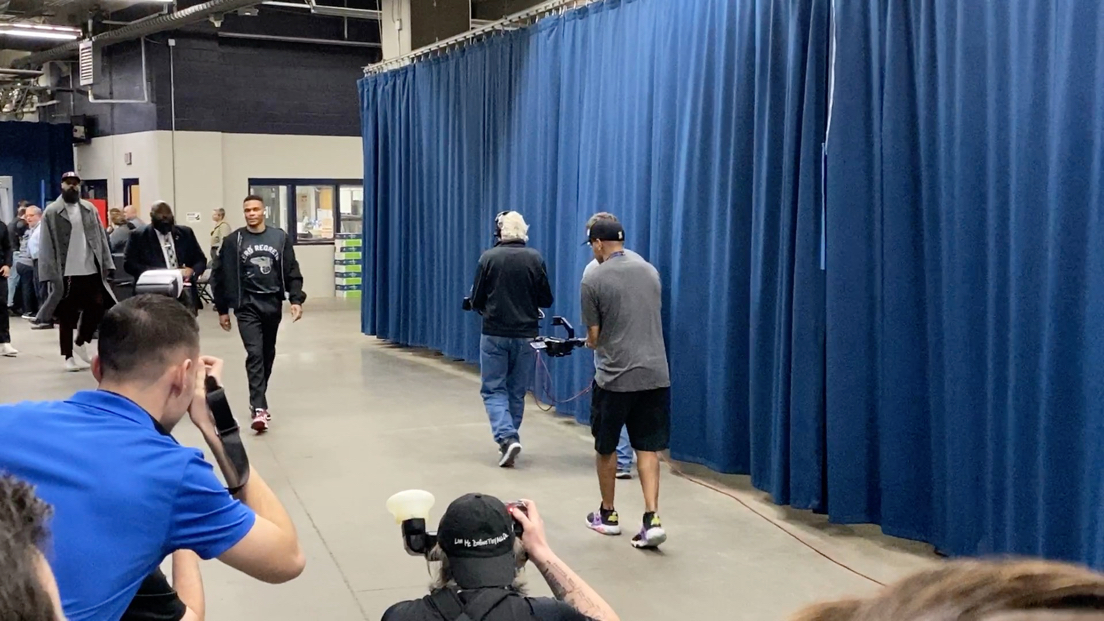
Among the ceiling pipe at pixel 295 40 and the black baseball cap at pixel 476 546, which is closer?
the black baseball cap at pixel 476 546

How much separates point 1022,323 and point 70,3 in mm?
14968

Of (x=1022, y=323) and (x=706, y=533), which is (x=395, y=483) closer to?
(x=706, y=533)

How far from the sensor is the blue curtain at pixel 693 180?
5285 millimetres

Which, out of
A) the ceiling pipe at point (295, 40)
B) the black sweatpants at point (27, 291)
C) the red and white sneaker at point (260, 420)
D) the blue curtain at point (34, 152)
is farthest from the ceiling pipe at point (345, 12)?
the red and white sneaker at point (260, 420)

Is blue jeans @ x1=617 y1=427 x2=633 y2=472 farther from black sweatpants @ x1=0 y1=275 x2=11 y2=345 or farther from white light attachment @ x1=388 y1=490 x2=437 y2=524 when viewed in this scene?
black sweatpants @ x1=0 y1=275 x2=11 y2=345

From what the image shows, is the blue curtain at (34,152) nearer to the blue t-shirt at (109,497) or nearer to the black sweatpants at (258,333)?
the black sweatpants at (258,333)

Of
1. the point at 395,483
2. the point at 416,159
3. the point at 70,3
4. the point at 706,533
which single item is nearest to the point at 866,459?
the point at 706,533

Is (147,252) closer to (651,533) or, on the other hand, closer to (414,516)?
(651,533)

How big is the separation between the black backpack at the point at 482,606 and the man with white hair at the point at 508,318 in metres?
4.18

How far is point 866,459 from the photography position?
16.4ft

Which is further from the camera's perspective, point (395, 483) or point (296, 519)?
point (395, 483)

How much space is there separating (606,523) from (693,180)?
86.4 inches

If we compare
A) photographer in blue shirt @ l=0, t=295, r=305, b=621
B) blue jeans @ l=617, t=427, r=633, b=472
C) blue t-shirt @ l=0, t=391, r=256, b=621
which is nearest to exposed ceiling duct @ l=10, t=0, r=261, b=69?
blue jeans @ l=617, t=427, r=633, b=472

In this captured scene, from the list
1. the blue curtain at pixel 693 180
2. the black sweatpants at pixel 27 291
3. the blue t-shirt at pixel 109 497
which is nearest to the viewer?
the blue t-shirt at pixel 109 497
